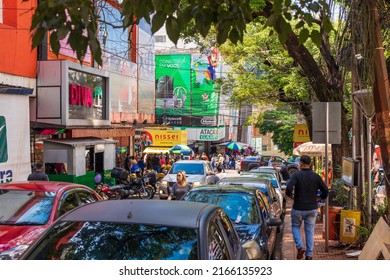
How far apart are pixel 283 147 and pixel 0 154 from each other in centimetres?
4167

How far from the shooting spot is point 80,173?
1917cm

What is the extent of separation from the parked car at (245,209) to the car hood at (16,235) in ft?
8.58

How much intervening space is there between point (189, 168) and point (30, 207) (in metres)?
13.9

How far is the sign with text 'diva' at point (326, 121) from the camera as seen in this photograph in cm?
1056

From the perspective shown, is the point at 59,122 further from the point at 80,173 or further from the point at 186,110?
the point at 186,110

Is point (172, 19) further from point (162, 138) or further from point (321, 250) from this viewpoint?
point (162, 138)

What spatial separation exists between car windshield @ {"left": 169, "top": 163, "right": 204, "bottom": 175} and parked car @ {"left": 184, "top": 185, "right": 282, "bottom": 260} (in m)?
11.8

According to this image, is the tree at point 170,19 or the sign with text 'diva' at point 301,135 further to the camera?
the sign with text 'diva' at point 301,135

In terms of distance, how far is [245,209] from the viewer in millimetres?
9141

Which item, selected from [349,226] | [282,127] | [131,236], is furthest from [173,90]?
[131,236]

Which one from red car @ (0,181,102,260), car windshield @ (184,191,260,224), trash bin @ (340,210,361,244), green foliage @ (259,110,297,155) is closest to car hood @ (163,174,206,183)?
trash bin @ (340,210,361,244)

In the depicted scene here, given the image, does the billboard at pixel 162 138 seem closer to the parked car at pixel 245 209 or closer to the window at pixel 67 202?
the parked car at pixel 245 209

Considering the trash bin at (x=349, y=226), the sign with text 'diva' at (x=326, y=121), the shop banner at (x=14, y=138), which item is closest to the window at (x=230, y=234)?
the trash bin at (x=349, y=226)

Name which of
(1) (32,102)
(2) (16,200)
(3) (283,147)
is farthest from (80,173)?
(3) (283,147)
